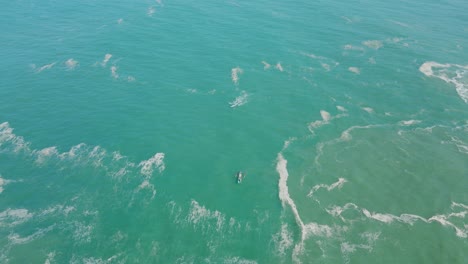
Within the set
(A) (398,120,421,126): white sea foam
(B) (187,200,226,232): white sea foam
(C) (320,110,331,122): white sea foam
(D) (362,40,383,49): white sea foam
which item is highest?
(D) (362,40,383,49): white sea foam

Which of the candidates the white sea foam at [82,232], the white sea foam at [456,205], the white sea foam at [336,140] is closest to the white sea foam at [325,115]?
the white sea foam at [336,140]

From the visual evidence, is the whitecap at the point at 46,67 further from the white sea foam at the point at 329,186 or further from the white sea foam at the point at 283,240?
the white sea foam at the point at 329,186

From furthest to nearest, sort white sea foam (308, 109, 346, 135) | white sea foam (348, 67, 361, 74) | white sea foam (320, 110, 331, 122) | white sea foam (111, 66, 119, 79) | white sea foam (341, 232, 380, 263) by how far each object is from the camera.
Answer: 1. white sea foam (348, 67, 361, 74)
2. white sea foam (111, 66, 119, 79)
3. white sea foam (320, 110, 331, 122)
4. white sea foam (308, 109, 346, 135)
5. white sea foam (341, 232, 380, 263)

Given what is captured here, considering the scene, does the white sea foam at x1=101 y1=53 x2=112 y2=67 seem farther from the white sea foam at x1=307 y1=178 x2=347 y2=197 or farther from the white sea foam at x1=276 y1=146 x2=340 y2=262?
the white sea foam at x1=307 y1=178 x2=347 y2=197

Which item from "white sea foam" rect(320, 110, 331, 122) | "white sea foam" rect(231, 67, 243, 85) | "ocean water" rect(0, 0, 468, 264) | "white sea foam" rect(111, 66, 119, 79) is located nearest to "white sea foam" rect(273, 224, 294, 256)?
"ocean water" rect(0, 0, 468, 264)

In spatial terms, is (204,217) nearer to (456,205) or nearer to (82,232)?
(82,232)

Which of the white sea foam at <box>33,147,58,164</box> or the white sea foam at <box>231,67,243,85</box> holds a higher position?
the white sea foam at <box>231,67,243,85</box>

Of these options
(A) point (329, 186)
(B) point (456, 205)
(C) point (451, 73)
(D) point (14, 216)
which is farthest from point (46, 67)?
(C) point (451, 73)
